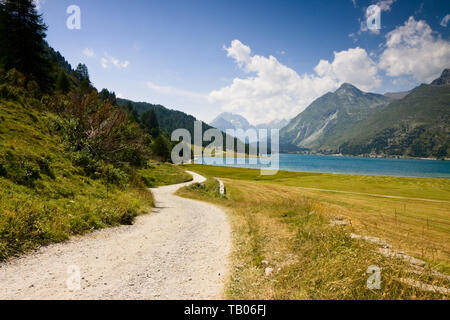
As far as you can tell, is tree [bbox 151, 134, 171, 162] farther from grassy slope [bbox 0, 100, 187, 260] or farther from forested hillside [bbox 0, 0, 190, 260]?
grassy slope [bbox 0, 100, 187, 260]

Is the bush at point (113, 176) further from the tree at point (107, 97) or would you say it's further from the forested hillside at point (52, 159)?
the tree at point (107, 97)

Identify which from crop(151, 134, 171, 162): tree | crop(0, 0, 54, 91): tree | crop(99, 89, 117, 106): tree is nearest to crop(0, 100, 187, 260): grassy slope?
crop(99, 89, 117, 106): tree

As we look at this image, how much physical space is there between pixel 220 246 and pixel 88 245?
16.5 feet

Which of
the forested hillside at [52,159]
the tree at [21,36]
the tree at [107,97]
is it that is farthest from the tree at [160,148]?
the forested hillside at [52,159]

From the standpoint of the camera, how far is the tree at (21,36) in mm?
31109

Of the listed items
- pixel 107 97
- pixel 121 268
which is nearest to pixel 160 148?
pixel 107 97

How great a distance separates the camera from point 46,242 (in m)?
7.46

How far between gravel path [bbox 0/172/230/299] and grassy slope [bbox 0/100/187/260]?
0.72m

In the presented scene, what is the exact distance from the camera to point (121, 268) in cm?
627

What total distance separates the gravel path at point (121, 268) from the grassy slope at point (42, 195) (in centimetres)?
72

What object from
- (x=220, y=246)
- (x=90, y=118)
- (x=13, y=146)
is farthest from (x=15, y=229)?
(x=90, y=118)

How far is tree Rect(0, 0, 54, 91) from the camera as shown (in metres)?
31.1
